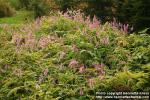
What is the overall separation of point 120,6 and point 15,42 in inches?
307

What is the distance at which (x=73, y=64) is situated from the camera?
825 centimetres

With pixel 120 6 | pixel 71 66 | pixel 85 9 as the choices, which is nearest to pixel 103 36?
pixel 71 66

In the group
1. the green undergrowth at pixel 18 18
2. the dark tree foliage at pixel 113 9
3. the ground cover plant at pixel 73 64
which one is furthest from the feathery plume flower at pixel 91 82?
the green undergrowth at pixel 18 18

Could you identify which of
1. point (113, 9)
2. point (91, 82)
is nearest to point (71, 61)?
point (91, 82)

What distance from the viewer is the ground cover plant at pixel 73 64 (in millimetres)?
7430

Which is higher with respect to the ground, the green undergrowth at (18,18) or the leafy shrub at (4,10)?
the leafy shrub at (4,10)

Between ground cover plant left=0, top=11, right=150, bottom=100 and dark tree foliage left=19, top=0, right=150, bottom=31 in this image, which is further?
dark tree foliage left=19, top=0, right=150, bottom=31

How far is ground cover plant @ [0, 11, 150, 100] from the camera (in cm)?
743

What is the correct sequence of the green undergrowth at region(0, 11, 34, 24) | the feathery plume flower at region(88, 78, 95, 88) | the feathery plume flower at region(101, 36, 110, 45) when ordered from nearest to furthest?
the feathery plume flower at region(88, 78, 95, 88), the feathery plume flower at region(101, 36, 110, 45), the green undergrowth at region(0, 11, 34, 24)

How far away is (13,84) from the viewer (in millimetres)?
8352

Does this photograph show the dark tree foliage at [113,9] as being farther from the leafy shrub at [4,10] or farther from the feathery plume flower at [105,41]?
the feathery plume flower at [105,41]

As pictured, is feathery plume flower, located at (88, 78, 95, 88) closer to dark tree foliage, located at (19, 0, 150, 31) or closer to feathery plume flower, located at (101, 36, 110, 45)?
feathery plume flower, located at (101, 36, 110, 45)

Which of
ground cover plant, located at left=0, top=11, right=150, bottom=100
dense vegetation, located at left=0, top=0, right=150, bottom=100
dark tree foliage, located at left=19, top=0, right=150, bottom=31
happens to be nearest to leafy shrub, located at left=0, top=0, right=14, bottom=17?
dark tree foliage, located at left=19, top=0, right=150, bottom=31

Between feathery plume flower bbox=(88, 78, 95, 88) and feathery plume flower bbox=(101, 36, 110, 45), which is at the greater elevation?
feathery plume flower bbox=(101, 36, 110, 45)
